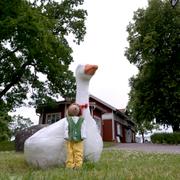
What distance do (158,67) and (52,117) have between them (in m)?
12.3

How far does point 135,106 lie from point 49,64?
41.7 feet

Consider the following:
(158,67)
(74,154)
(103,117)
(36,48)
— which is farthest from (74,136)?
(103,117)

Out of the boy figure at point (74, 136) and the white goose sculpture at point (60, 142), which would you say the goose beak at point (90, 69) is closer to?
the white goose sculpture at point (60, 142)

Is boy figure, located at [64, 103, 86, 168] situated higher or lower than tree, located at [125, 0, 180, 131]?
lower

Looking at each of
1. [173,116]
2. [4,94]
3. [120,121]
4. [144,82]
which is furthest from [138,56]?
[4,94]

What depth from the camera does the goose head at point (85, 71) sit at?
8539mm

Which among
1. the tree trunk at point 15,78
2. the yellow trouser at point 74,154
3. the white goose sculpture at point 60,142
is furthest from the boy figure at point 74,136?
the tree trunk at point 15,78

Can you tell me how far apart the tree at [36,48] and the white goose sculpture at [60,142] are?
20.3 metres

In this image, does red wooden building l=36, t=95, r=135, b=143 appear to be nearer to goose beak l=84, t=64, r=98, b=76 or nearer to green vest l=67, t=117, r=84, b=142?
goose beak l=84, t=64, r=98, b=76

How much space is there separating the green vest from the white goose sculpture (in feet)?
0.97

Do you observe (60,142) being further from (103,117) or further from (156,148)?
(103,117)

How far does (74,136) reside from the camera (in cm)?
793

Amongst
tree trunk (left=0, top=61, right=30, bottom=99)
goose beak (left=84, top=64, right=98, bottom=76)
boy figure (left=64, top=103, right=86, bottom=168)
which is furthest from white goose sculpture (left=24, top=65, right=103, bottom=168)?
tree trunk (left=0, top=61, right=30, bottom=99)

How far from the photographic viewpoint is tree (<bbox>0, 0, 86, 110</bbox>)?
29.4 metres
